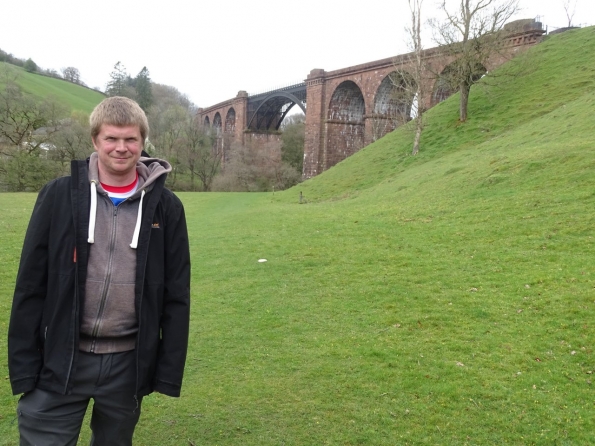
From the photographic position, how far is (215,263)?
30.6 ft

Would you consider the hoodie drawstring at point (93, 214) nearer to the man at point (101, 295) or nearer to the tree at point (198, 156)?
the man at point (101, 295)

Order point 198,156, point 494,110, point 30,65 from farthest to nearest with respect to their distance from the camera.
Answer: point 30,65
point 198,156
point 494,110

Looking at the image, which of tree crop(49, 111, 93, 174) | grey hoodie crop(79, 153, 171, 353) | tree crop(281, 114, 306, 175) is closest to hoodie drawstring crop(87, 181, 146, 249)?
grey hoodie crop(79, 153, 171, 353)

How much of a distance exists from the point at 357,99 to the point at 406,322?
114 feet

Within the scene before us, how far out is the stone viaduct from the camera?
26016mm

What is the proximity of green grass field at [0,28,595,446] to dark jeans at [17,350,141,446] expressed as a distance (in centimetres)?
120

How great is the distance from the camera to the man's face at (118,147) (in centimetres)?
216

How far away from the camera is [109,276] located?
2.18 meters

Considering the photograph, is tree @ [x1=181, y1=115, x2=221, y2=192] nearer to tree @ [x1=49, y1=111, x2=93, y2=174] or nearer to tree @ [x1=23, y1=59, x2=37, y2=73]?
tree @ [x1=49, y1=111, x2=93, y2=174]

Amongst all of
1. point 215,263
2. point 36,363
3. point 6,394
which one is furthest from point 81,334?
point 215,263

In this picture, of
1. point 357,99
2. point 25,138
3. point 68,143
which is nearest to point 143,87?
point 25,138

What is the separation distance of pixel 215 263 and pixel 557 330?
20.6ft

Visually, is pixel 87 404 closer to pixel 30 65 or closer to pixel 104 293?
pixel 104 293

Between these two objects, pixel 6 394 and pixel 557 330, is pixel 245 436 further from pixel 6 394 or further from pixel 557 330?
pixel 557 330
